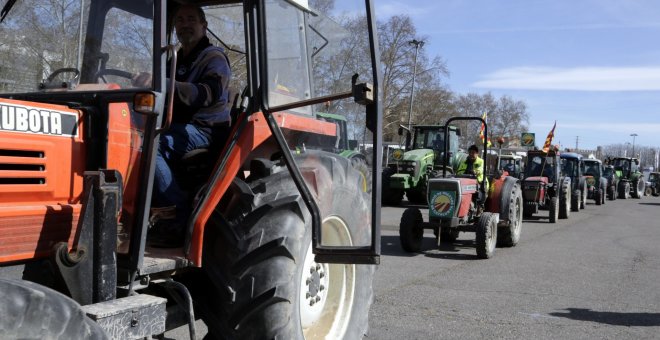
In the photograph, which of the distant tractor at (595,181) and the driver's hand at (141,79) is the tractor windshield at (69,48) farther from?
the distant tractor at (595,181)

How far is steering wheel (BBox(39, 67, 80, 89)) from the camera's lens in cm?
306

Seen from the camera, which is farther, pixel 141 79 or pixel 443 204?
pixel 443 204

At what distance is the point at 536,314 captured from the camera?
6102 mm

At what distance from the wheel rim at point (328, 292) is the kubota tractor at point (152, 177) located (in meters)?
0.01

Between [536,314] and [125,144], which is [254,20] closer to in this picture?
[125,144]

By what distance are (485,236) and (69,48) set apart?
738cm

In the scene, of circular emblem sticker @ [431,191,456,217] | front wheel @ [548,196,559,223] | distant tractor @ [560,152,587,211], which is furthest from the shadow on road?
distant tractor @ [560,152,587,211]

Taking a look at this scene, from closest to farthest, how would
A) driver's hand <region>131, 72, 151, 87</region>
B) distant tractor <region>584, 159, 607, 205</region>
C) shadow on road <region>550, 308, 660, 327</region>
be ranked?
driver's hand <region>131, 72, 151, 87</region>
shadow on road <region>550, 308, 660, 327</region>
distant tractor <region>584, 159, 607, 205</region>

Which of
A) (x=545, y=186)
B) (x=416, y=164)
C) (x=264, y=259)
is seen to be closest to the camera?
(x=264, y=259)

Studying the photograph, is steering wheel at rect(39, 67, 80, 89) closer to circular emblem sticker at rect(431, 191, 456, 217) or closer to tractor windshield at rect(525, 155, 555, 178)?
circular emblem sticker at rect(431, 191, 456, 217)

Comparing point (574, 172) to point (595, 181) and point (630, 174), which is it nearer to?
point (595, 181)

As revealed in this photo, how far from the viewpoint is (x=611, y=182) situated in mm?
29812

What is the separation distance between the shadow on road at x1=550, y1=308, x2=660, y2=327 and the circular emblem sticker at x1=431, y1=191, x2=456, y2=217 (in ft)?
12.1

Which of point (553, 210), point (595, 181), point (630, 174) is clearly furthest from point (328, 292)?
point (630, 174)
